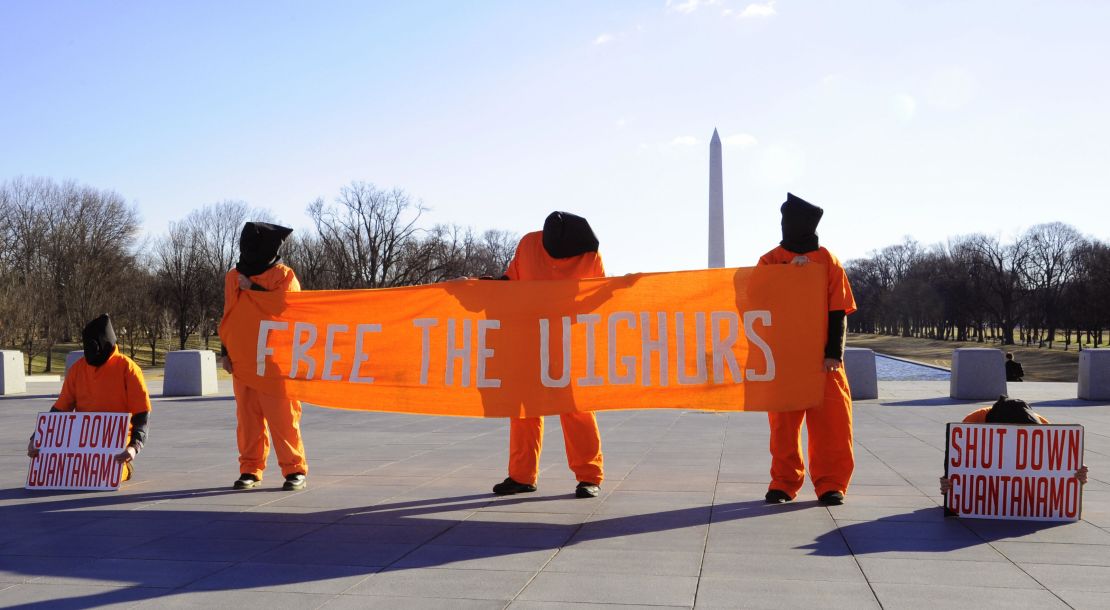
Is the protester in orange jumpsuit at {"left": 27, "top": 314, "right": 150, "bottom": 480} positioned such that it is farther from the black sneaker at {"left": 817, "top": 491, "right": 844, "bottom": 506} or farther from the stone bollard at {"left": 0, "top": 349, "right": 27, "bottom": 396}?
the stone bollard at {"left": 0, "top": 349, "right": 27, "bottom": 396}

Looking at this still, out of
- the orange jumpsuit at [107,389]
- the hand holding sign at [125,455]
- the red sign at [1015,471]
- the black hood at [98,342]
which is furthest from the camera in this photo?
the orange jumpsuit at [107,389]

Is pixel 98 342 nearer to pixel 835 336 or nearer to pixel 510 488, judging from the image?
pixel 510 488

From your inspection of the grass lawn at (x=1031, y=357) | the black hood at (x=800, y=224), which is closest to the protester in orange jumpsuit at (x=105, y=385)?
the black hood at (x=800, y=224)

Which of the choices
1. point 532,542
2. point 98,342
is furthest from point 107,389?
point 532,542

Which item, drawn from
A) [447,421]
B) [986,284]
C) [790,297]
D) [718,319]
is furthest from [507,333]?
[986,284]

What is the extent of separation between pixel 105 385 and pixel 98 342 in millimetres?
353

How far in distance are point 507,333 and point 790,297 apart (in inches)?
80.0

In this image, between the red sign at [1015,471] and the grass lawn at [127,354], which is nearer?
the red sign at [1015,471]

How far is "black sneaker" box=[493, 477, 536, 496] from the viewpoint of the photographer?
718 cm

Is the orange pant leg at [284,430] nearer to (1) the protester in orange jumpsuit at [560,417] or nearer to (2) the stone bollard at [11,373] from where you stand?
(1) the protester in orange jumpsuit at [560,417]

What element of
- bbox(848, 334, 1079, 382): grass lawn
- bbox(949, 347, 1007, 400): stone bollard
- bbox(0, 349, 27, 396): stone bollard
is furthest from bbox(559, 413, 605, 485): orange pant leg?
bbox(848, 334, 1079, 382): grass lawn

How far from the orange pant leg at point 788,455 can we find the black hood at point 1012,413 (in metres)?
1.21

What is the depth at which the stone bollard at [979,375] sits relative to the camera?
676 inches

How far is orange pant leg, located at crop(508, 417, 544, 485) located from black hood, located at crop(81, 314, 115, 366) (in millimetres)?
3248
